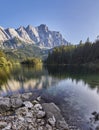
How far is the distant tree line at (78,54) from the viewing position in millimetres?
101056

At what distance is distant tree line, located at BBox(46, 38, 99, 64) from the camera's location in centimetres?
10106

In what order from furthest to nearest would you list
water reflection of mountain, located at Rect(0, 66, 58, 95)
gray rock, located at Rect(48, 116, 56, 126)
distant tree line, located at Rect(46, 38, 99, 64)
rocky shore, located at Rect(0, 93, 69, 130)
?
distant tree line, located at Rect(46, 38, 99, 64) < water reflection of mountain, located at Rect(0, 66, 58, 95) < gray rock, located at Rect(48, 116, 56, 126) < rocky shore, located at Rect(0, 93, 69, 130)

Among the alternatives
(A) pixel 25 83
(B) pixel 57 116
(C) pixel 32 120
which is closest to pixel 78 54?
(A) pixel 25 83

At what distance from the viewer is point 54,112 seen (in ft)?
50.5

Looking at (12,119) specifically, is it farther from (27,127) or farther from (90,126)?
(90,126)

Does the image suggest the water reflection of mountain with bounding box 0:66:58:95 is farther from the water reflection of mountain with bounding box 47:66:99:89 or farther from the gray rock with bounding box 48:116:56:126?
the gray rock with bounding box 48:116:56:126

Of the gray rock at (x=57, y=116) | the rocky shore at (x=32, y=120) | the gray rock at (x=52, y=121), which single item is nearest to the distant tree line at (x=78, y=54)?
the gray rock at (x=57, y=116)

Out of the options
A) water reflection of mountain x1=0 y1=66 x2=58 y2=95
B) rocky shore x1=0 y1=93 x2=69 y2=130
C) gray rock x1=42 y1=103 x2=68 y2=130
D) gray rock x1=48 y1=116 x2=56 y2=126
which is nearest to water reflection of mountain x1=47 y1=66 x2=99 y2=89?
water reflection of mountain x1=0 y1=66 x2=58 y2=95

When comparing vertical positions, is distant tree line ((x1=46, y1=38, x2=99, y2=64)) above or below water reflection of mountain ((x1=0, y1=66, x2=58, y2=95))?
above

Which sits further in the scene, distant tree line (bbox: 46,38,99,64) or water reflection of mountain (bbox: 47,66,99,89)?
distant tree line (bbox: 46,38,99,64)

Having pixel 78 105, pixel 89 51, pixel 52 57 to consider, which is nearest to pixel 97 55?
pixel 89 51

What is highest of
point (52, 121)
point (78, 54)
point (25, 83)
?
point (78, 54)

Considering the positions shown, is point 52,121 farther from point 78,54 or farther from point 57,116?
point 78,54

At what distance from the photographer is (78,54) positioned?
119562mm
